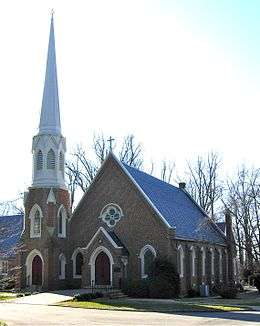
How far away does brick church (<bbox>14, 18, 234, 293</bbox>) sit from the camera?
4206 centimetres

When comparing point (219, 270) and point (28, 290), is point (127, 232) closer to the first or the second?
point (28, 290)

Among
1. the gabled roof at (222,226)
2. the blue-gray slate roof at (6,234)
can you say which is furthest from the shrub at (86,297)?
the gabled roof at (222,226)

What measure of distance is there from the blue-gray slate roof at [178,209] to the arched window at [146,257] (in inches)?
95.5

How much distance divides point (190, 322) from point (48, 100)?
28885mm

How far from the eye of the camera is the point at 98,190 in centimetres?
4547

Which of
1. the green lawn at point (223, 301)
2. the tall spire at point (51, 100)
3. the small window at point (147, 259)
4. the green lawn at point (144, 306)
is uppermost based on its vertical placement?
the tall spire at point (51, 100)

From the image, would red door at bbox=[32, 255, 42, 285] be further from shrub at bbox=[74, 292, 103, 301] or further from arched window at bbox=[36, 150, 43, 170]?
shrub at bbox=[74, 292, 103, 301]

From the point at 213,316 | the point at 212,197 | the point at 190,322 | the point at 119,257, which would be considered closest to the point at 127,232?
the point at 119,257

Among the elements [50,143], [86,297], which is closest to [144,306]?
[86,297]

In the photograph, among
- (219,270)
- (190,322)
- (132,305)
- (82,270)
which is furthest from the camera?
(219,270)

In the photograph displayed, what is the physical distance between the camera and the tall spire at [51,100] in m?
47.0

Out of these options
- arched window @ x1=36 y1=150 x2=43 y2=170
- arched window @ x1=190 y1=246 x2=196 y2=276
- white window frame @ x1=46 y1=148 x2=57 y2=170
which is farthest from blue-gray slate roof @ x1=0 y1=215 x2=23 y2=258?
arched window @ x1=190 y1=246 x2=196 y2=276

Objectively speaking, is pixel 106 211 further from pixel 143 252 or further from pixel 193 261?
pixel 193 261

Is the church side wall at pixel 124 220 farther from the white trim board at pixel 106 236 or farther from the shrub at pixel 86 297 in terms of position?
the shrub at pixel 86 297
